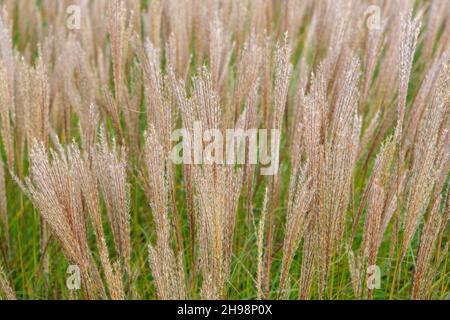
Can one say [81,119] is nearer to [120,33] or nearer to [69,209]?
[120,33]

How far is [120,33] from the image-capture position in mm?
1880

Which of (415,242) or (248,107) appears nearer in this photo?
(248,107)

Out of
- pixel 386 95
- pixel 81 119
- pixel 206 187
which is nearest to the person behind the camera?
pixel 206 187

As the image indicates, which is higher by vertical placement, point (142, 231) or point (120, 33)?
point (120, 33)

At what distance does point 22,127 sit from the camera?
Answer: 6.80 feet

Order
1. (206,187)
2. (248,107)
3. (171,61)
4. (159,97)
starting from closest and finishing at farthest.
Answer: (206,187) → (159,97) → (248,107) → (171,61)

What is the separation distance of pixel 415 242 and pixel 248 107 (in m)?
1.00

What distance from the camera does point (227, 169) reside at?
1.35 metres

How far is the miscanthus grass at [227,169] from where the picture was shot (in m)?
1.38

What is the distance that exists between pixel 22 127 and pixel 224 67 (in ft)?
2.50

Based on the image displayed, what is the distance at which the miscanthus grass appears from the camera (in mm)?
1382
